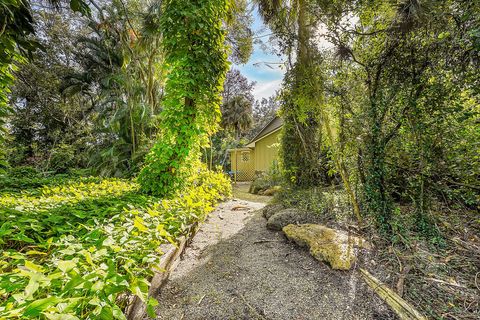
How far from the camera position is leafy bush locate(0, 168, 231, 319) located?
0.88m

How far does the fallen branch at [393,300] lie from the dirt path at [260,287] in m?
0.07

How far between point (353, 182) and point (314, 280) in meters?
1.75

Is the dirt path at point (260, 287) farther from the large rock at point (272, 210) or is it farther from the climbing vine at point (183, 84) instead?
the climbing vine at point (183, 84)

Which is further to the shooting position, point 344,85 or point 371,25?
point 344,85

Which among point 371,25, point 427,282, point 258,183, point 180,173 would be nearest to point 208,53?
point 180,173

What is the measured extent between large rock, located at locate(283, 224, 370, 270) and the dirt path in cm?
10

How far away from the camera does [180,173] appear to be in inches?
145

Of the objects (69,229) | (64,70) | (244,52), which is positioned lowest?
(69,229)

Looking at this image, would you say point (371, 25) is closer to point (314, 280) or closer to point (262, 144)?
point (314, 280)

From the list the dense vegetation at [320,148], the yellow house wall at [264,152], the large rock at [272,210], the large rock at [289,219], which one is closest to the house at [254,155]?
the yellow house wall at [264,152]

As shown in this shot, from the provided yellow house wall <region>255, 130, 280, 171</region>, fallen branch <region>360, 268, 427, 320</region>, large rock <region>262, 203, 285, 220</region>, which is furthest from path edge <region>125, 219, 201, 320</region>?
yellow house wall <region>255, 130, 280, 171</region>

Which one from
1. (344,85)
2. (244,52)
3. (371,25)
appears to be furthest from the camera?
(244,52)

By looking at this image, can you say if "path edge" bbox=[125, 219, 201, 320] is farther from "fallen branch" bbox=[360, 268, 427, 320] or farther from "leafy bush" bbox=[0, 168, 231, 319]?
"fallen branch" bbox=[360, 268, 427, 320]

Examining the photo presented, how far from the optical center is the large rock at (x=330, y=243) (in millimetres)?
2352
